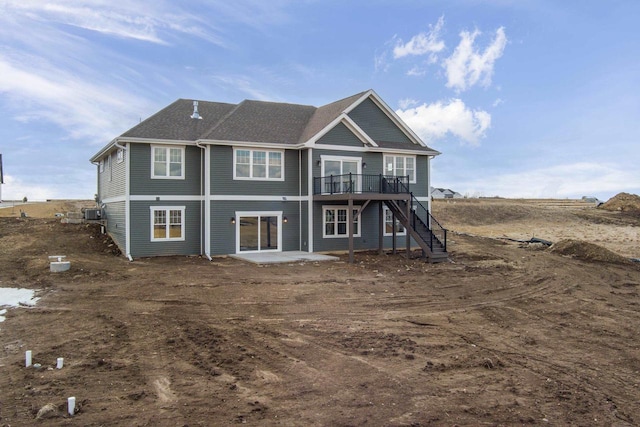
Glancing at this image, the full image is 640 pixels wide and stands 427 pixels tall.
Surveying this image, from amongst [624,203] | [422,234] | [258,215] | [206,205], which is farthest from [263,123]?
[624,203]

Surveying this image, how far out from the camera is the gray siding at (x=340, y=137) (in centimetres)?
2223

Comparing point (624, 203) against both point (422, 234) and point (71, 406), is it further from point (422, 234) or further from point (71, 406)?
point (71, 406)

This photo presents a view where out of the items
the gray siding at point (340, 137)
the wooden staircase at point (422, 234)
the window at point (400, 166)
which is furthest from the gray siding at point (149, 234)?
the window at point (400, 166)

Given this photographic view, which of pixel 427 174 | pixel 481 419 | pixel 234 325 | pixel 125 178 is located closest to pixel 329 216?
pixel 427 174

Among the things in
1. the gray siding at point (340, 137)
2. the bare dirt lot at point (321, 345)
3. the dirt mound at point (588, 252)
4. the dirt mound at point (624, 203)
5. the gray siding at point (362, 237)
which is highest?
the gray siding at point (340, 137)

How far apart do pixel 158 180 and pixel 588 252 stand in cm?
1982

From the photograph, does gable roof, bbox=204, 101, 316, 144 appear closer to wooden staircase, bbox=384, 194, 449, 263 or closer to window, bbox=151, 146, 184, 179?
window, bbox=151, 146, 184, 179

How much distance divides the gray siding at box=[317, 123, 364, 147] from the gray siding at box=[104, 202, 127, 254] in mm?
9524

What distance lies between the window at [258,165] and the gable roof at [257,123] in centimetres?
62

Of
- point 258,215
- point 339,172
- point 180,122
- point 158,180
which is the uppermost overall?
point 180,122

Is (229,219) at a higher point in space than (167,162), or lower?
lower

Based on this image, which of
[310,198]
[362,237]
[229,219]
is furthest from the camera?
[362,237]

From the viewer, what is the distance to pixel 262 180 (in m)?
21.8

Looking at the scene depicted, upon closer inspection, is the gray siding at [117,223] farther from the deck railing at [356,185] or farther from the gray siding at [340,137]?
the gray siding at [340,137]
